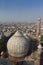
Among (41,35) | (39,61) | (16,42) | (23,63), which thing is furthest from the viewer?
(41,35)

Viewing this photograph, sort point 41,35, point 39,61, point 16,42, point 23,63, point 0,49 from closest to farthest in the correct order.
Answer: point 23,63
point 39,61
point 16,42
point 0,49
point 41,35

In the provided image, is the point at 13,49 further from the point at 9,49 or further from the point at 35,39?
the point at 35,39

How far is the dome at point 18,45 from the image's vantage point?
5660 millimetres

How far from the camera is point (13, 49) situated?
5.70m

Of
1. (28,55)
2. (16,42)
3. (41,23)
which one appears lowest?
(28,55)

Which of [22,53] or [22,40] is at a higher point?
[22,40]

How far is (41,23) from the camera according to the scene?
6887mm

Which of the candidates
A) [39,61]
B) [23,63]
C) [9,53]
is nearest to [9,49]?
[9,53]

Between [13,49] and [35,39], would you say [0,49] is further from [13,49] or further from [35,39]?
[35,39]

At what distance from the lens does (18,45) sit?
5.65 m

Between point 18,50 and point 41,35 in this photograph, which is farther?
point 41,35

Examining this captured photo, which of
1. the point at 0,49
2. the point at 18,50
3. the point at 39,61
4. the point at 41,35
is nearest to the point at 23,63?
the point at 39,61

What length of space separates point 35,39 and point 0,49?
60.4 inches

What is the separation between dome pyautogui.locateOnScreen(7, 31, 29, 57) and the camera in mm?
5660
